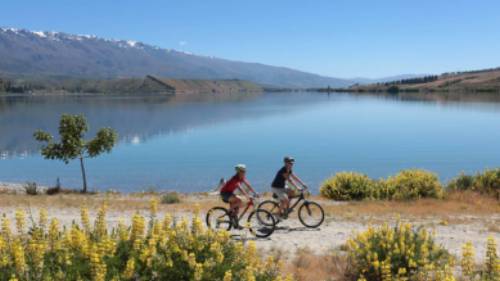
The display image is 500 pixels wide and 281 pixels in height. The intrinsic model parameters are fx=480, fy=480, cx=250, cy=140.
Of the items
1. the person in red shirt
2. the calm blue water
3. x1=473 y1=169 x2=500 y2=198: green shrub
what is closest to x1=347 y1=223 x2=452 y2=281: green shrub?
the person in red shirt

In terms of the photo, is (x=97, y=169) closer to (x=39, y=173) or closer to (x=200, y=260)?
(x=39, y=173)

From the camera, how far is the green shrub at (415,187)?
85.5 feet

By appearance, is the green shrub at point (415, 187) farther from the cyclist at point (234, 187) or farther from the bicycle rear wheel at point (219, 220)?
the cyclist at point (234, 187)

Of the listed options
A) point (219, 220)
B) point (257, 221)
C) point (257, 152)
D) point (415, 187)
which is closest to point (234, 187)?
point (219, 220)

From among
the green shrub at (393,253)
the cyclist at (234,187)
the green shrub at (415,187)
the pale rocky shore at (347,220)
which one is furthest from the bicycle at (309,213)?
the green shrub at (415,187)

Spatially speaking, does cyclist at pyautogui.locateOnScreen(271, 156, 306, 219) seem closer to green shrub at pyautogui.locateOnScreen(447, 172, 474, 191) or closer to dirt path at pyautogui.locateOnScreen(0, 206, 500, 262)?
dirt path at pyautogui.locateOnScreen(0, 206, 500, 262)

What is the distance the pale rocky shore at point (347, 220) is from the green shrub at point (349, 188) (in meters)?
1.44

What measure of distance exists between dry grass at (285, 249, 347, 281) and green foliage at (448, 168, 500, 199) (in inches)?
747

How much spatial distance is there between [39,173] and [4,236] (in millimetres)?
46451

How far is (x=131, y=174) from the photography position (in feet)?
156

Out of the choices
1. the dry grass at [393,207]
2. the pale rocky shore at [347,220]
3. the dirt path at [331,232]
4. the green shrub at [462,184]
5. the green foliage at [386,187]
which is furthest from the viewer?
the green shrub at [462,184]

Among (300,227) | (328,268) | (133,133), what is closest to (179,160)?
(133,133)

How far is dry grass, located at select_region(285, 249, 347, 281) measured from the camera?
9508mm

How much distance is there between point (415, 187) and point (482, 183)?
15.4 ft
